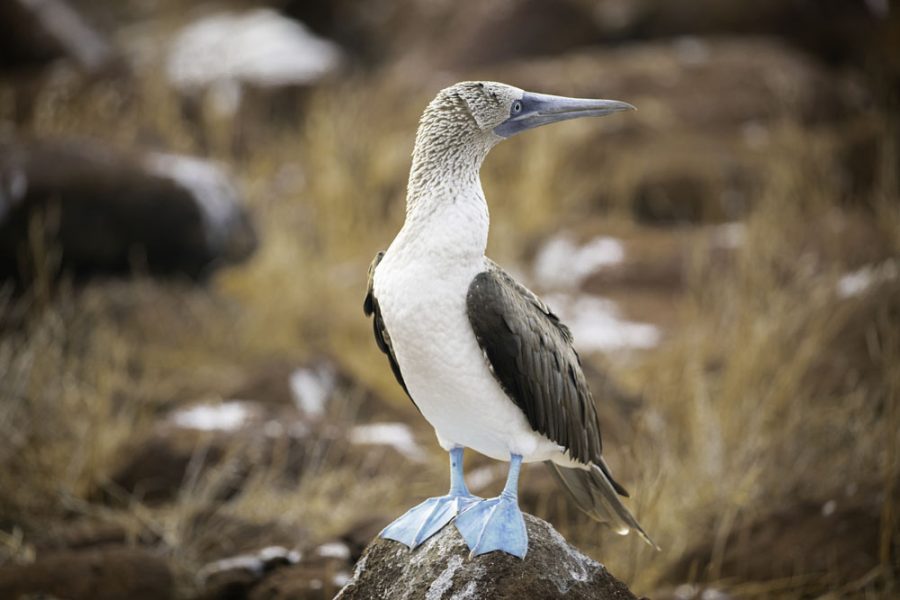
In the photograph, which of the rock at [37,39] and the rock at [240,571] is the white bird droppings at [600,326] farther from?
the rock at [37,39]

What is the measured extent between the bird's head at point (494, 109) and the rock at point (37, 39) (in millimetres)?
9179

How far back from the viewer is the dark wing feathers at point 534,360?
2938mm

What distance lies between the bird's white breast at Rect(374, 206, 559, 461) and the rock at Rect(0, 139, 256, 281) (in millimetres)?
4073

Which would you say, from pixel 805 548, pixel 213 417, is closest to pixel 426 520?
pixel 805 548

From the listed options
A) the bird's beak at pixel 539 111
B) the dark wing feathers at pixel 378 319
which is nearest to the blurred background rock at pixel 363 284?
the dark wing feathers at pixel 378 319

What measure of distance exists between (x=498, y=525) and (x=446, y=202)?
0.90 meters

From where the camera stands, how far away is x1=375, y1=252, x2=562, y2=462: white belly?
9.46 feet

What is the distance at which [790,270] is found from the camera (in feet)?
24.2

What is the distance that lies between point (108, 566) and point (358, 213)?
5247mm

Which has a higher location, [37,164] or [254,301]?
[37,164]

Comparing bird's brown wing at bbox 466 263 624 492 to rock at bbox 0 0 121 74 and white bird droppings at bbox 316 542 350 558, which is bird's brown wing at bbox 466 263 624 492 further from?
rock at bbox 0 0 121 74

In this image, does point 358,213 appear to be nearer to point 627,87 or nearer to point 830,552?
point 627,87

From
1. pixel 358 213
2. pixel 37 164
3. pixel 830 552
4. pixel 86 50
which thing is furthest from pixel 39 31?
pixel 830 552

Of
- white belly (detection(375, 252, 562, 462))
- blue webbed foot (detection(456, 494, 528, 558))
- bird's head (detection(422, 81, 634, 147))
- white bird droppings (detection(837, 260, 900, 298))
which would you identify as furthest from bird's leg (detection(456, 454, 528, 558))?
white bird droppings (detection(837, 260, 900, 298))
